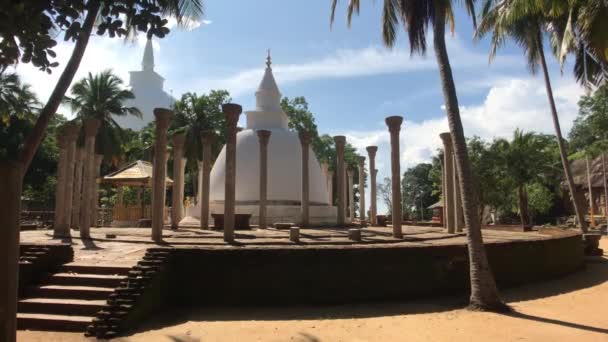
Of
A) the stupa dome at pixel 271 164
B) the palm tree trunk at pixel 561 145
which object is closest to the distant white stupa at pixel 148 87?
the stupa dome at pixel 271 164

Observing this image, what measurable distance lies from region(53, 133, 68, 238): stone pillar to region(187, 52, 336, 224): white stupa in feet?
19.2

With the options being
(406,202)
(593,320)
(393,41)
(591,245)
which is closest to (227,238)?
(393,41)

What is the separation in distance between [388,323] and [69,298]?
18.1 feet

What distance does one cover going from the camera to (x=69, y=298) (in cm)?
763

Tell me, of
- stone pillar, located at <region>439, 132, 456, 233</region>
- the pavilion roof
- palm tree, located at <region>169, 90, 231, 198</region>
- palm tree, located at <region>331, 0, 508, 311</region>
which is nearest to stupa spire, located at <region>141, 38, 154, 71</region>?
palm tree, located at <region>169, 90, 231, 198</region>

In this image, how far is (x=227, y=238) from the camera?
1092 centimetres

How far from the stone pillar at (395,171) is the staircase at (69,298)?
7512mm

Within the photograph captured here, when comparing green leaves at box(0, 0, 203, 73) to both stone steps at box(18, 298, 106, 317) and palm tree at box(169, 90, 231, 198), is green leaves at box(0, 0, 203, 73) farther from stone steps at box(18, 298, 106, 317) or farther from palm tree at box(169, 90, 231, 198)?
palm tree at box(169, 90, 231, 198)

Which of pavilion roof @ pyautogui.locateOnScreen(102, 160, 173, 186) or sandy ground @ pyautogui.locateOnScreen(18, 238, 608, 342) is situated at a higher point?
pavilion roof @ pyautogui.locateOnScreen(102, 160, 173, 186)

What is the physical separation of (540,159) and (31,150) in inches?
1296

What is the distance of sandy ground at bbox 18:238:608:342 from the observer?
682 centimetres

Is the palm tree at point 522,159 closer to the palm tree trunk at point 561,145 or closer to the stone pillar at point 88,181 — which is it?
the palm tree trunk at point 561,145

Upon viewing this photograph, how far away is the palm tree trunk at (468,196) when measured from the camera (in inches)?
337

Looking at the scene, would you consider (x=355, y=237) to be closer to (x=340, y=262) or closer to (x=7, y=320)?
(x=340, y=262)
